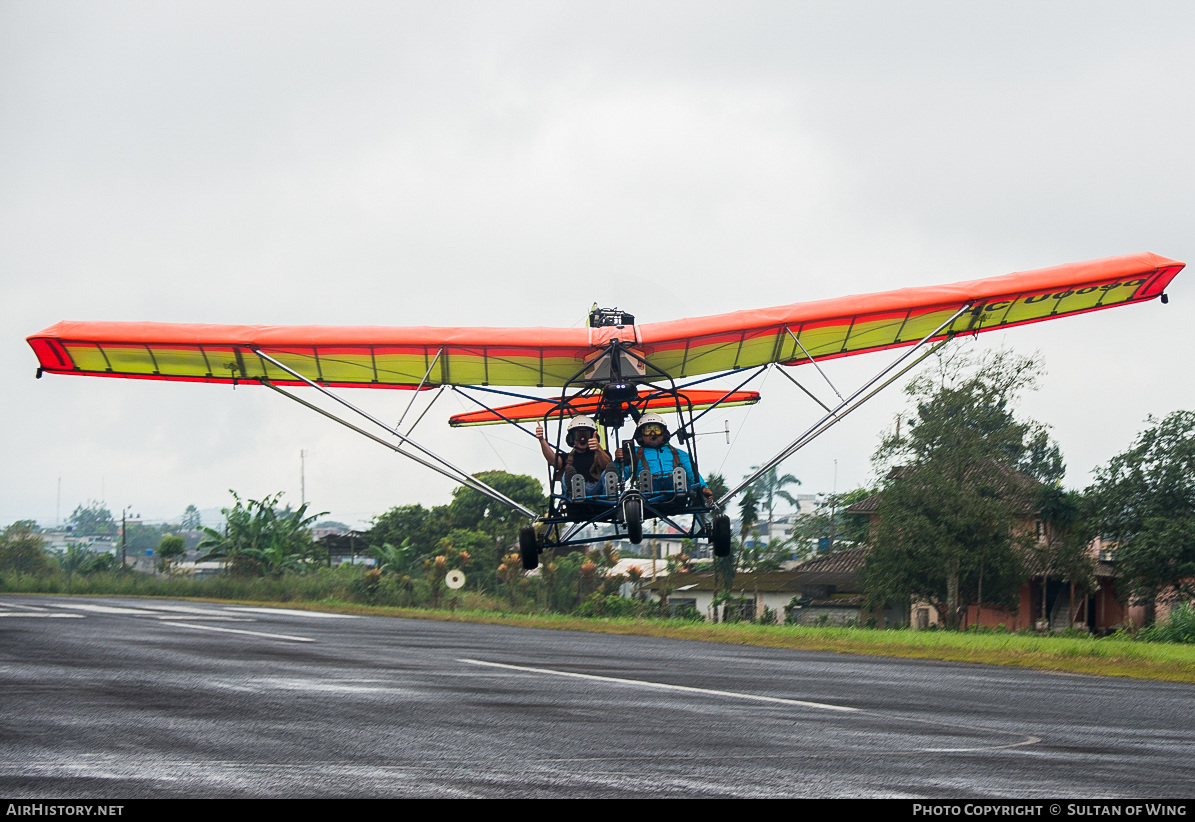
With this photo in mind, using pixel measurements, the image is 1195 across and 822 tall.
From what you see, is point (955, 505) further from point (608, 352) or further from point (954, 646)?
point (608, 352)

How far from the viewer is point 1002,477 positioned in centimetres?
5006

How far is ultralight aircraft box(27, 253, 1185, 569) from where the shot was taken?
1744 centimetres

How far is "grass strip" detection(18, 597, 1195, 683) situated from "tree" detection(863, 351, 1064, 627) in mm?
11181

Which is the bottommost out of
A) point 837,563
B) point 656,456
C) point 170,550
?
point 170,550

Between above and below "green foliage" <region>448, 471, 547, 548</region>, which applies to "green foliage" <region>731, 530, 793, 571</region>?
below

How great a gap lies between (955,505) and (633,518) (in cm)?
3563

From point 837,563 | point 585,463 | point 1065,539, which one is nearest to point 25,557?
point 837,563

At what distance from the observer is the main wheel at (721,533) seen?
1739 cm

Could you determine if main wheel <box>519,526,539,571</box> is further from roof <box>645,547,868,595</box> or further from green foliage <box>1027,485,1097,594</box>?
roof <box>645,547,868,595</box>

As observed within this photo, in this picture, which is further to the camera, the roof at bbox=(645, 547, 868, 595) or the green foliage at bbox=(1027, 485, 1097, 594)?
the roof at bbox=(645, 547, 868, 595)

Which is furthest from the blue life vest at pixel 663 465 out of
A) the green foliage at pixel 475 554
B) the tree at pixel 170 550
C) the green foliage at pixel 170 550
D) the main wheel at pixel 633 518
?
the green foliage at pixel 170 550

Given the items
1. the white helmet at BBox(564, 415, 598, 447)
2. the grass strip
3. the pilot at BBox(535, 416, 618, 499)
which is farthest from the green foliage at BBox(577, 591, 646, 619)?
the white helmet at BBox(564, 415, 598, 447)

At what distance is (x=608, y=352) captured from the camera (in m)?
17.7

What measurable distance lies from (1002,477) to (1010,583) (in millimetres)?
5266
